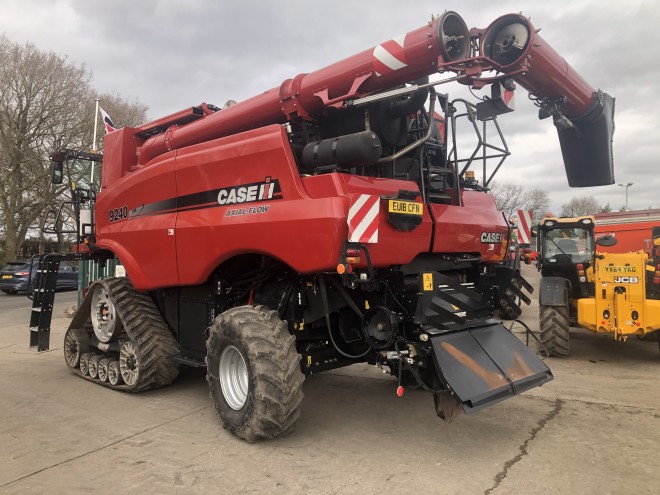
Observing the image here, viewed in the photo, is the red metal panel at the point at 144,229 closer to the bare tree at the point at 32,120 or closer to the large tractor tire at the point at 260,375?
the large tractor tire at the point at 260,375

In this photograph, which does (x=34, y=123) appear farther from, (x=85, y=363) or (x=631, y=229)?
(x=631, y=229)

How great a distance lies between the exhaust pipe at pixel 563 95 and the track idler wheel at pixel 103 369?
5.37 m

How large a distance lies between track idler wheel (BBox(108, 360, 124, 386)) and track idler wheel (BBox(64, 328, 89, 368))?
739 mm

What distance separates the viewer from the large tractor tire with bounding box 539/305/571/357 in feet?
25.1

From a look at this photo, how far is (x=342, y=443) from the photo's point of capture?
427cm

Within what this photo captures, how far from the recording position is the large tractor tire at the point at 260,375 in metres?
4.08

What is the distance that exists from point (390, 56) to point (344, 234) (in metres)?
1.53

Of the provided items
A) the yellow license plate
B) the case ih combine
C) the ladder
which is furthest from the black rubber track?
the yellow license plate

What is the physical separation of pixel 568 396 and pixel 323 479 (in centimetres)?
330

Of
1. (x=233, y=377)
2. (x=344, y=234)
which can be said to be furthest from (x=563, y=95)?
(x=233, y=377)

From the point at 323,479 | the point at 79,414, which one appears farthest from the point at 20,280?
the point at 323,479

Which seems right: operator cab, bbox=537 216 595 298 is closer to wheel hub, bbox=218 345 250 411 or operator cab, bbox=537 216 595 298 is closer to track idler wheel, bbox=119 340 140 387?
wheel hub, bbox=218 345 250 411

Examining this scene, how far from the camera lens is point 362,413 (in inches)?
200

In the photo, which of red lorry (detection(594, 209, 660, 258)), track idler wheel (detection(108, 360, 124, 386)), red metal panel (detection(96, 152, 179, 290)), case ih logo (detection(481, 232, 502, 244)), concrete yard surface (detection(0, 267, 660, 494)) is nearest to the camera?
concrete yard surface (detection(0, 267, 660, 494))
